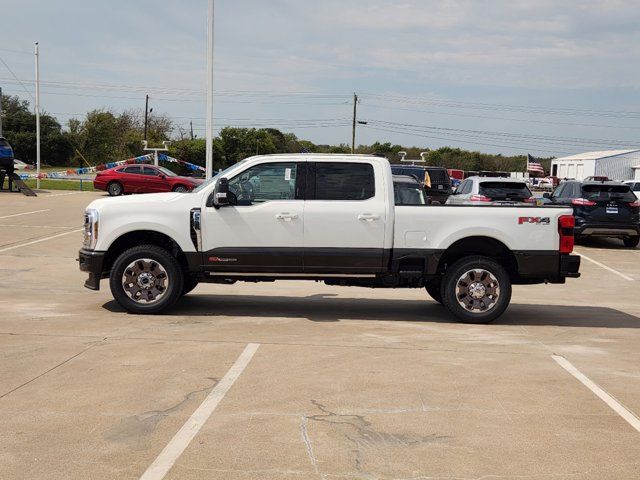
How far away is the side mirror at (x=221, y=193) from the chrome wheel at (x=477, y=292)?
301cm

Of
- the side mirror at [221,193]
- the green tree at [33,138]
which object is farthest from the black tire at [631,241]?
the green tree at [33,138]

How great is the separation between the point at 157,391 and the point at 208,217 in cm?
348

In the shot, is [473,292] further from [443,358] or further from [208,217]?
[208,217]

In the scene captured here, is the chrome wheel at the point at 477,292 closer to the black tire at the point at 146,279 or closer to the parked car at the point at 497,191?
the black tire at the point at 146,279

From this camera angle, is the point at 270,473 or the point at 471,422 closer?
the point at 270,473

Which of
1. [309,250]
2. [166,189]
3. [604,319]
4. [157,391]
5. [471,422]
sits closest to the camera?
[471,422]

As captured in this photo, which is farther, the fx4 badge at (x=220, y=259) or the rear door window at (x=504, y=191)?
the rear door window at (x=504, y=191)

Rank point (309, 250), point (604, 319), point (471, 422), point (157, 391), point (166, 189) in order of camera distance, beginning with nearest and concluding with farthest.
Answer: point (471, 422) → point (157, 391) → point (309, 250) → point (604, 319) → point (166, 189)

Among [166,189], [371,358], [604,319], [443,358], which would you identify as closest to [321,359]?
[371,358]

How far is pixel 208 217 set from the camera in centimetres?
915

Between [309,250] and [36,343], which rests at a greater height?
[309,250]

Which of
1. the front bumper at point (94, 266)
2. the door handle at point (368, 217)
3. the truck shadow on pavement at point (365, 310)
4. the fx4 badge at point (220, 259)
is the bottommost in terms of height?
the truck shadow on pavement at point (365, 310)

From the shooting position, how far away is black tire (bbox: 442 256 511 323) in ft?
30.0

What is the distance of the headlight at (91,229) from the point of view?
928 centimetres
